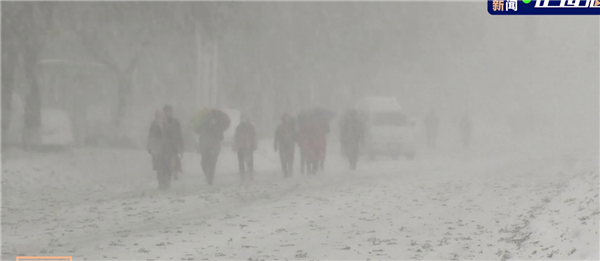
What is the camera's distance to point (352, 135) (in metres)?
21.6

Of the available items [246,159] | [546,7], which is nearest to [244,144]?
[246,159]

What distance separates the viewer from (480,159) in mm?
26516

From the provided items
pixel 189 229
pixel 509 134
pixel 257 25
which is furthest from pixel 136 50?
pixel 509 134

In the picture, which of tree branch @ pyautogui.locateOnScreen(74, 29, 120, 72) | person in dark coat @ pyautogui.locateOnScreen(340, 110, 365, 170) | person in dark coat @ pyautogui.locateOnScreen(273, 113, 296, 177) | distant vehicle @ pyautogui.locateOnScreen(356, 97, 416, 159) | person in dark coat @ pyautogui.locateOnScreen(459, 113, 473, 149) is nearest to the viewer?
person in dark coat @ pyautogui.locateOnScreen(273, 113, 296, 177)

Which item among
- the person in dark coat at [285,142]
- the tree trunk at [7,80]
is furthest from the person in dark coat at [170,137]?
the tree trunk at [7,80]

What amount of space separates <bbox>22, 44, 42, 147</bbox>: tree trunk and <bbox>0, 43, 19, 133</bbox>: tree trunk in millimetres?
302

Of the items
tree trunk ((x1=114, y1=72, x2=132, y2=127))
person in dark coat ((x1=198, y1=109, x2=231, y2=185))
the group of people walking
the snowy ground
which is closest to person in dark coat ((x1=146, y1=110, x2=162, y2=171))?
the group of people walking

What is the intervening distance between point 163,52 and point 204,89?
15.7 ft

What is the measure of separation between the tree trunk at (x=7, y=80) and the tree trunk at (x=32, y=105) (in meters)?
0.30

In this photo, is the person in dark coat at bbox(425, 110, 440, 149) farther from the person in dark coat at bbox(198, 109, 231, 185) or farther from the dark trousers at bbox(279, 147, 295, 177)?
the person in dark coat at bbox(198, 109, 231, 185)

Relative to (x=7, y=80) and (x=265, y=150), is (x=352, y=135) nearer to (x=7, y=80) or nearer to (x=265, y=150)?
(x=265, y=150)

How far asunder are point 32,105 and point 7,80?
2.92 ft

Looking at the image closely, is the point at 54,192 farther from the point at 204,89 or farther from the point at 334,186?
the point at 204,89

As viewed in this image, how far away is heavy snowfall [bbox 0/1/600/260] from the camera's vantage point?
33.0 ft
